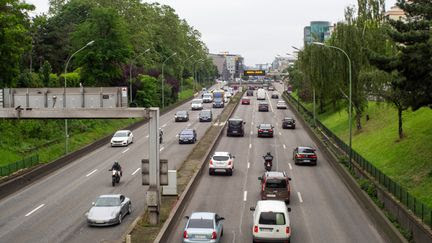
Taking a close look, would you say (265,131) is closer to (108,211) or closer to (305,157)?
(305,157)

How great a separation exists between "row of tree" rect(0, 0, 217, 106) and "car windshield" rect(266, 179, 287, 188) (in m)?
26.4

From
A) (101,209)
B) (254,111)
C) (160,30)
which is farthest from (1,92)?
(160,30)

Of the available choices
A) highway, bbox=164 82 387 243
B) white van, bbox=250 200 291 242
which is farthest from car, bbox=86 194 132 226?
white van, bbox=250 200 291 242

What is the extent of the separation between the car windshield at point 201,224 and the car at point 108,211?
498cm

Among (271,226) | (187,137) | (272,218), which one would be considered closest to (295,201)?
(272,218)

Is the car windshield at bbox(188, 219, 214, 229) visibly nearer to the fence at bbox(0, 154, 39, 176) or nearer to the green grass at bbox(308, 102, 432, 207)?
the green grass at bbox(308, 102, 432, 207)

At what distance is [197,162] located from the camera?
4153cm

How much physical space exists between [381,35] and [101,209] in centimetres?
2913

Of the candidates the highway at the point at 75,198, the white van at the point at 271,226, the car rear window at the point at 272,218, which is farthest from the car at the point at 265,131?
the car rear window at the point at 272,218

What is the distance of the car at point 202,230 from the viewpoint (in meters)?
21.0

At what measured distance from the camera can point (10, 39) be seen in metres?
45.4

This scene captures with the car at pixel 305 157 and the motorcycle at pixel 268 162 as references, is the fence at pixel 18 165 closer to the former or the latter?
the motorcycle at pixel 268 162

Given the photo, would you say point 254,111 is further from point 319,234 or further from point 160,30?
point 319,234

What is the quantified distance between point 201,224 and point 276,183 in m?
8.83
